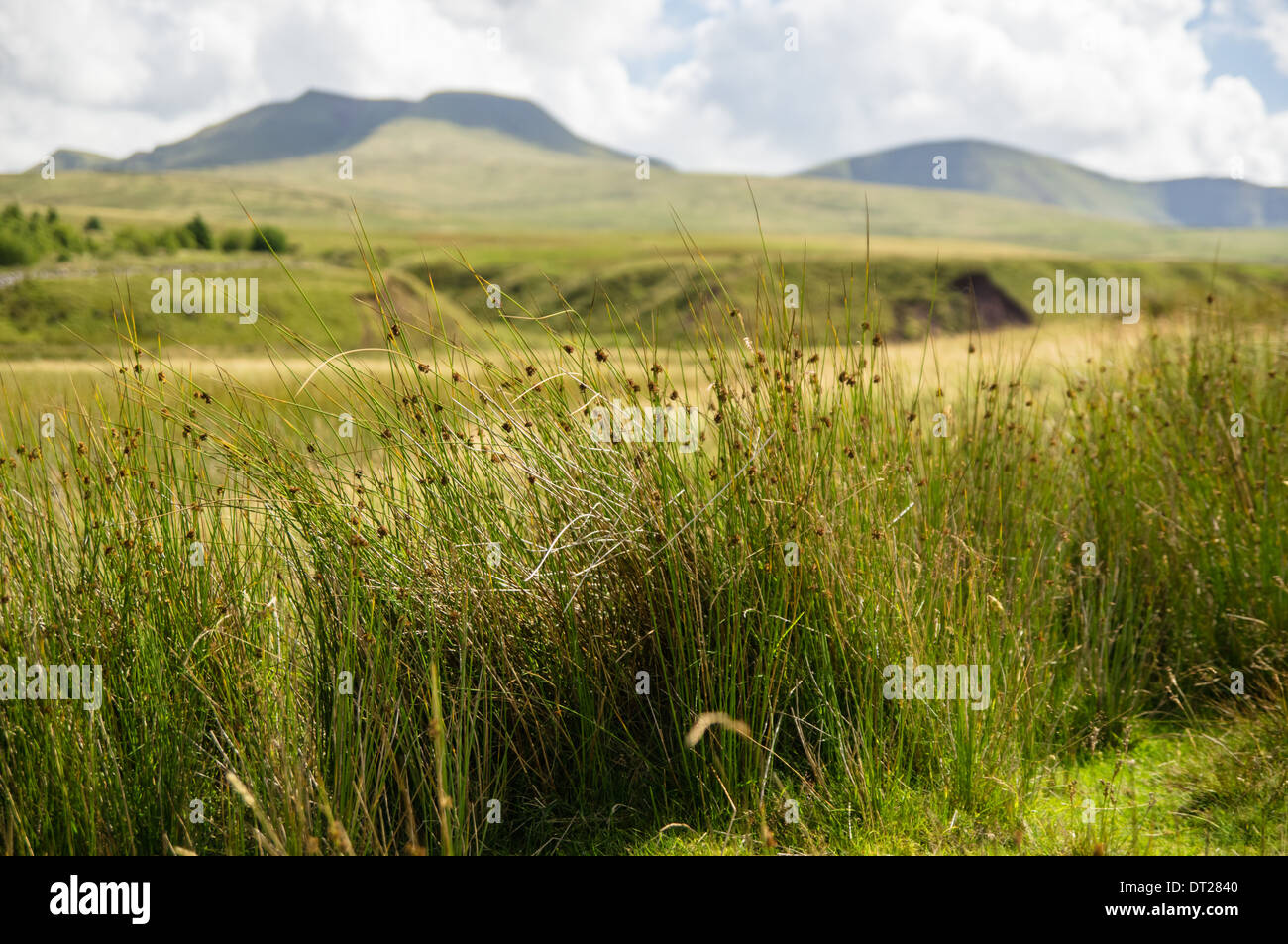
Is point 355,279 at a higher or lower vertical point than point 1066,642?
higher

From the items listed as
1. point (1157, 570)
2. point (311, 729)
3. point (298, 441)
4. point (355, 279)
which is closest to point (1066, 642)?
point (1157, 570)

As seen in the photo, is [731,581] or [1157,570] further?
[1157,570]

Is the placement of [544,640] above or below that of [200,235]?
below

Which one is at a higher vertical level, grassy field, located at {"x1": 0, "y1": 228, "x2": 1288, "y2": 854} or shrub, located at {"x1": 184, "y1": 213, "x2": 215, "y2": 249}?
shrub, located at {"x1": 184, "y1": 213, "x2": 215, "y2": 249}

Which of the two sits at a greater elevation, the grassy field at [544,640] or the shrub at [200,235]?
the shrub at [200,235]

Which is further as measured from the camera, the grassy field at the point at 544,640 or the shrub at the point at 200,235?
the shrub at the point at 200,235

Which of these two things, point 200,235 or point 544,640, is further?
point 200,235

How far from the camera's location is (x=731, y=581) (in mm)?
2648

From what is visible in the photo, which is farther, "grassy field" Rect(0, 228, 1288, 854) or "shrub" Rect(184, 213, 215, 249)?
"shrub" Rect(184, 213, 215, 249)
